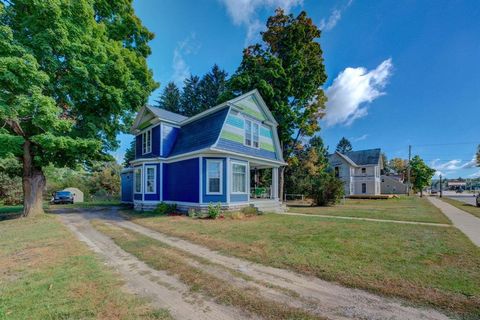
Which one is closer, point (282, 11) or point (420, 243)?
point (420, 243)

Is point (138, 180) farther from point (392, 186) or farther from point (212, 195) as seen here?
point (392, 186)

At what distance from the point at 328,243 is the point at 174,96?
35.9m

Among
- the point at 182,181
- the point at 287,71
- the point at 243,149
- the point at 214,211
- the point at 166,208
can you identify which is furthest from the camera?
the point at 287,71

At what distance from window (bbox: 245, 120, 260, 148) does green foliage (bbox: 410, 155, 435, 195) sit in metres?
52.2

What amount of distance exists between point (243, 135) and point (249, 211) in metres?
5.03

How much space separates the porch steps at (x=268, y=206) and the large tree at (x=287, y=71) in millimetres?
8224

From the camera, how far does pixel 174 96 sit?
1478 inches

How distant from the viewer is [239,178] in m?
14.6

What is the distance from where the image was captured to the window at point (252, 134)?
1579cm

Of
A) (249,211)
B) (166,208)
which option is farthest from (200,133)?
(249,211)

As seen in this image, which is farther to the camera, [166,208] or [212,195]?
[166,208]

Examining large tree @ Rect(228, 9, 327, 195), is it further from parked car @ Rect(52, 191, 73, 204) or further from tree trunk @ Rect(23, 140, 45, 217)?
parked car @ Rect(52, 191, 73, 204)

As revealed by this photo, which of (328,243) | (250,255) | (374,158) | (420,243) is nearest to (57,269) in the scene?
(250,255)

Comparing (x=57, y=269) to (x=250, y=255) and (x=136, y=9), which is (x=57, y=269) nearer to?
(x=250, y=255)
